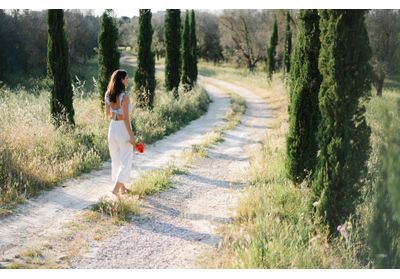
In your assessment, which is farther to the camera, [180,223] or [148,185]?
[148,185]

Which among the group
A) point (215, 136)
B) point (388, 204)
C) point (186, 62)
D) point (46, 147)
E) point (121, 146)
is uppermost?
point (186, 62)

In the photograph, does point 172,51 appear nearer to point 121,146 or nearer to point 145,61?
point 145,61

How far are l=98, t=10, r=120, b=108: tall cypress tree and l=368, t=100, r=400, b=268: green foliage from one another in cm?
1066

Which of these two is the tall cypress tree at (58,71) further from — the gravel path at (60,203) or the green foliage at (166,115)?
the gravel path at (60,203)

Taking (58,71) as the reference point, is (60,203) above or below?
below

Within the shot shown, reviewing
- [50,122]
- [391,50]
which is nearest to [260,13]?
[391,50]

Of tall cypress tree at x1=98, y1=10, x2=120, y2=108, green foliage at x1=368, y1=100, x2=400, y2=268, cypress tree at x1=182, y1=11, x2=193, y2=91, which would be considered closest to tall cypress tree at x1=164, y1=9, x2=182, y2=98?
cypress tree at x1=182, y1=11, x2=193, y2=91

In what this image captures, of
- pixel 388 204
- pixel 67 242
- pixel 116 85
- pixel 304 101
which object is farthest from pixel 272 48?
pixel 67 242

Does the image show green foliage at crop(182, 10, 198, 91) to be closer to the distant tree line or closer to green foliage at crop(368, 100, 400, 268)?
the distant tree line

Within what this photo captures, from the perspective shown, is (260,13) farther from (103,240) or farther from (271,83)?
(103,240)

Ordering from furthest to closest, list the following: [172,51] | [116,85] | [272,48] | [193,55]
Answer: [272,48] < [193,55] < [172,51] < [116,85]

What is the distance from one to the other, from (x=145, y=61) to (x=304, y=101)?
35.4ft

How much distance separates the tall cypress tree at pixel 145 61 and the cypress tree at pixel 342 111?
12.0 meters

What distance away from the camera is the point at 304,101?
7559 mm
